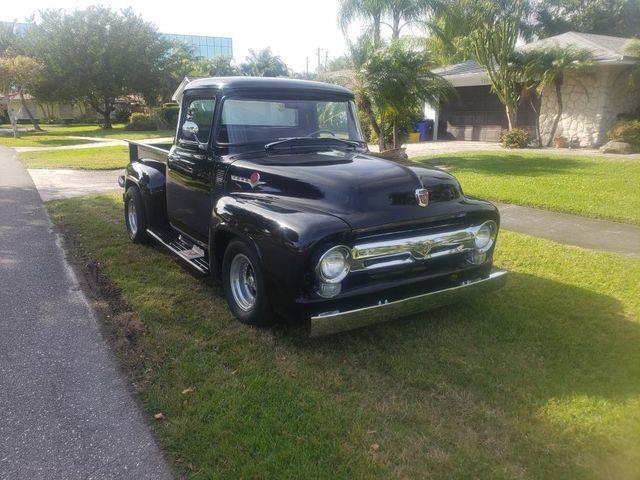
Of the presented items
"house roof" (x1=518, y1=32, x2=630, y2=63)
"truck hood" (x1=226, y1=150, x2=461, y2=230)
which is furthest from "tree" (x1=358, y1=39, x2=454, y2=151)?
"truck hood" (x1=226, y1=150, x2=461, y2=230)

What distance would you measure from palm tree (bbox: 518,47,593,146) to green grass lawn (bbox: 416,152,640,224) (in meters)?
3.15

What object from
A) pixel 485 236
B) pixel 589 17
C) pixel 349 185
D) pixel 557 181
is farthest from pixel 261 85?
A: pixel 589 17

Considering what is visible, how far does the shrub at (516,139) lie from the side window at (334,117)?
14.6m

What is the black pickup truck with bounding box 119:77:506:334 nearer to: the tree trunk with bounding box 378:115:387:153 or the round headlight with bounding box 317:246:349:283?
the round headlight with bounding box 317:246:349:283

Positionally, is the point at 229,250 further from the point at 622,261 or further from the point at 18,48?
the point at 18,48

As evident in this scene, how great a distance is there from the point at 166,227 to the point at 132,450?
3.57 m

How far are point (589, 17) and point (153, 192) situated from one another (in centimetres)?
4338

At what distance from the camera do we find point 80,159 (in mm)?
17750

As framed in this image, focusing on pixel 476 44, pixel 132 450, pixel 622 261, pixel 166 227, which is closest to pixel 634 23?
pixel 476 44

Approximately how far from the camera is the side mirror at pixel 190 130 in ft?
16.0

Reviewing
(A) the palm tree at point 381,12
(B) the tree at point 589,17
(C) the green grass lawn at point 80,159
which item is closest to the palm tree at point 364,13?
(A) the palm tree at point 381,12

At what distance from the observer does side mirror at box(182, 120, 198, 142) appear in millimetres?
4867

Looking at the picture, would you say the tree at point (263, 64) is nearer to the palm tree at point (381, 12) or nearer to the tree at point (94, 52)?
the tree at point (94, 52)

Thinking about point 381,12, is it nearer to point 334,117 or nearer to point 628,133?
point 628,133
